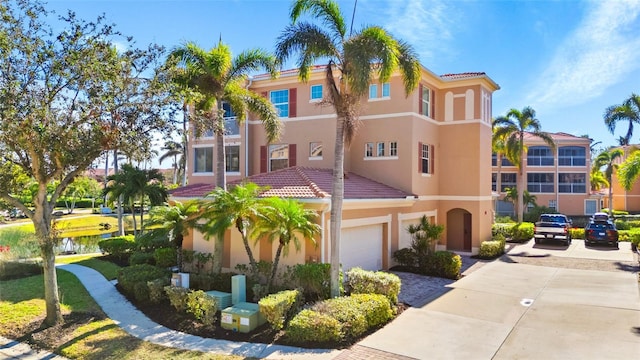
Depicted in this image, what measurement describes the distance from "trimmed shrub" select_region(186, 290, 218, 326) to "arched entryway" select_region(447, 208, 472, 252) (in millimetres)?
16709

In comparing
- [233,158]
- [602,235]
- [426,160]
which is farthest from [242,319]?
[602,235]

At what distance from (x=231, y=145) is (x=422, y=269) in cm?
1280

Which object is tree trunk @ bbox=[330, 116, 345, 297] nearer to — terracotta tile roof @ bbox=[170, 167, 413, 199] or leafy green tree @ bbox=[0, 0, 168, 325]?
terracotta tile roof @ bbox=[170, 167, 413, 199]

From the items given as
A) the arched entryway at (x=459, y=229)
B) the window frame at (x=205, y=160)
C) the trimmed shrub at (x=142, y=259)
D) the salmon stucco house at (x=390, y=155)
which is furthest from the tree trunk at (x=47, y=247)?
the arched entryway at (x=459, y=229)

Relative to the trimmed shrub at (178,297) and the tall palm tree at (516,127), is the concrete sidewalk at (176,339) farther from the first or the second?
the tall palm tree at (516,127)

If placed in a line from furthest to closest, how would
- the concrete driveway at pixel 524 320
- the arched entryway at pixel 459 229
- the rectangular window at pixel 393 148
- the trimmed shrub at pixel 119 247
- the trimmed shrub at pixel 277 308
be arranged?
the arched entryway at pixel 459 229
the trimmed shrub at pixel 119 247
the rectangular window at pixel 393 148
the trimmed shrub at pixel 277 308
the concrete driveway at pixel 524 320

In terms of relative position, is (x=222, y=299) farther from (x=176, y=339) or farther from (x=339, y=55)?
(x=339, y=55)

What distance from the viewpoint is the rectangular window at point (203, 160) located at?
25.3m

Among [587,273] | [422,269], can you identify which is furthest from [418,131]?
[587,273]

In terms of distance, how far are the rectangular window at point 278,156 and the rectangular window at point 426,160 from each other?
7210 millimetres

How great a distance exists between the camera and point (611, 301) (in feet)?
45.0

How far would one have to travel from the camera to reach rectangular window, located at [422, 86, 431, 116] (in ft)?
71.5

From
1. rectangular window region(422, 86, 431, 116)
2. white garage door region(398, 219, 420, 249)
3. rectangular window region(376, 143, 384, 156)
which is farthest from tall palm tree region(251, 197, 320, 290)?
rectangular window region(422, 86, 431, 116)

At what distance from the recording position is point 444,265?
17438 mm
